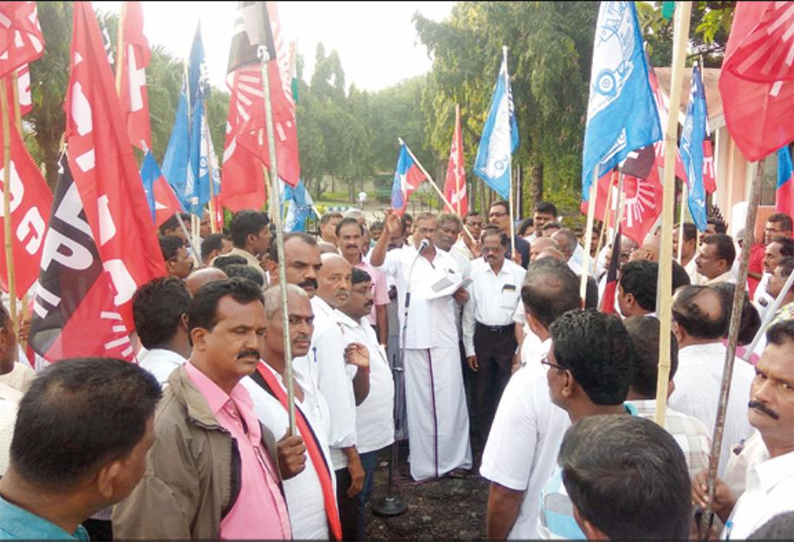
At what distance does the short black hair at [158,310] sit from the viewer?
8.64 feet

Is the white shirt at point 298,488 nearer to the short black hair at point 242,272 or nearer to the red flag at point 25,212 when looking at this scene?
the short black hair at point 242,272

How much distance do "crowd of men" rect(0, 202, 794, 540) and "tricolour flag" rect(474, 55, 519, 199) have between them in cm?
181

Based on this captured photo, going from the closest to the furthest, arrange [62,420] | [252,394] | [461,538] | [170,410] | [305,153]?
[62,420]
[170,410]
[252,394]
[461,538]
[305,153]

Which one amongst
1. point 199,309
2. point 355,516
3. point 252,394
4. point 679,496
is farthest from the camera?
point 355,516

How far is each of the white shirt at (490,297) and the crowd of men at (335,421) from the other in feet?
4.33

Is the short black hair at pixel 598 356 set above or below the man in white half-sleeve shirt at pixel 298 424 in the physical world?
above

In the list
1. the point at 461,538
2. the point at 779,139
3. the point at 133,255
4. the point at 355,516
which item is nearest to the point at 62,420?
the point at 133,255

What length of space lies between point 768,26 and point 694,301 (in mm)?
1171

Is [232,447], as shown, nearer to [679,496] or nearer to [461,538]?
[679,496]

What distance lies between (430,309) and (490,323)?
1.92 ft

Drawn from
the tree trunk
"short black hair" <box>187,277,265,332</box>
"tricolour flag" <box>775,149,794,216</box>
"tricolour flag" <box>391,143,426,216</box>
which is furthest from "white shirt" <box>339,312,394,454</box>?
"tricolour flag" <box>391,143,426,216</box>

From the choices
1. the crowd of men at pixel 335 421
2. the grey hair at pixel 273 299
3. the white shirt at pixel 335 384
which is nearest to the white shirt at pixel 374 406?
the crowd of men at pixel 335 421

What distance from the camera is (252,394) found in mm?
2385

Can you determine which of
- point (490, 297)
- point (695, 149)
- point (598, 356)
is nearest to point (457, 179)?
point (490, 297)
